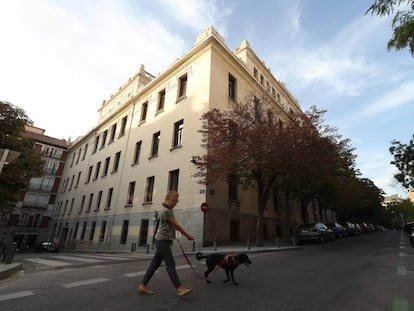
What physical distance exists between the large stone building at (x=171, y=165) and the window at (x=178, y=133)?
82 millimetres

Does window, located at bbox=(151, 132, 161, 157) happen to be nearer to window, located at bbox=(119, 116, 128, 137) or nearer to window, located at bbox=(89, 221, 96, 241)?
window, located at bbox=(119, 116, 128, 137)

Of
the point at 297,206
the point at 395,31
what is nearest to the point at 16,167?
the point at 395,31

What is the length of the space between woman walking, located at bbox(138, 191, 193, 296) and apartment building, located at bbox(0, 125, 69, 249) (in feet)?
134

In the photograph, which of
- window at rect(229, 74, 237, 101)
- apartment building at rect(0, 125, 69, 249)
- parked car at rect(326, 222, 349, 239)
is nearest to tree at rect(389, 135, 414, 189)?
parked car at rect(326, 222, 349, 239)

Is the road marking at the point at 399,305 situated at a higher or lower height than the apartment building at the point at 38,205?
lower

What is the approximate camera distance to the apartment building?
3888cm

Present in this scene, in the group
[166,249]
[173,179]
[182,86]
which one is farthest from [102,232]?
[166,249]

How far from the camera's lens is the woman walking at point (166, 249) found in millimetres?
4113

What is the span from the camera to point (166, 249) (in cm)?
426

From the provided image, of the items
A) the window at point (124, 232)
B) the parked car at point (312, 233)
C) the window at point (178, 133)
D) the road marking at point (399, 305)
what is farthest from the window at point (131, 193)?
the road marking at point (399, 305)

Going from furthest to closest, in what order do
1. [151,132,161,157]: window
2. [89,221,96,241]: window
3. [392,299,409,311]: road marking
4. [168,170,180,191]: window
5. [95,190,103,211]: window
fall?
[95,190,103,211]: window
[89,221,96,241]: window
[151,132,161,157]: window
[168,170,180,191]: window
[392,299,409,311]: road marking

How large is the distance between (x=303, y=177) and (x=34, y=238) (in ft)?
146

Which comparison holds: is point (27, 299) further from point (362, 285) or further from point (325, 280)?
point (362, 285)

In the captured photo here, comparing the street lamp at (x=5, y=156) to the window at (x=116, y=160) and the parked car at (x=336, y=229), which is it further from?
the parked car at (x=336, y=229)
